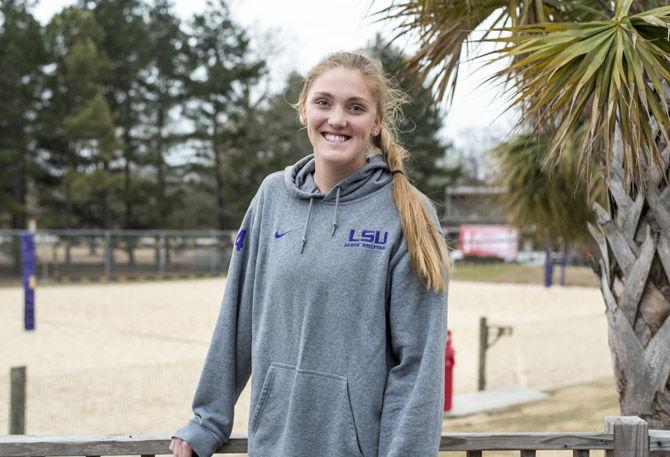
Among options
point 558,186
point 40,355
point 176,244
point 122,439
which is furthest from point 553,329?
point 176,244

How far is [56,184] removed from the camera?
29578 millimetres

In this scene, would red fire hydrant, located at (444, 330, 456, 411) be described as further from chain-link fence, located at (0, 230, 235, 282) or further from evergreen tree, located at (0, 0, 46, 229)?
evergreen tree, located at (0, 0, 46, 229)

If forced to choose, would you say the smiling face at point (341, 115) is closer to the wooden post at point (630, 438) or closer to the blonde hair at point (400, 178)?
the blonde hair at point (400, 178)

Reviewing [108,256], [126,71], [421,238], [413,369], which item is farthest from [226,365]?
[126,71]

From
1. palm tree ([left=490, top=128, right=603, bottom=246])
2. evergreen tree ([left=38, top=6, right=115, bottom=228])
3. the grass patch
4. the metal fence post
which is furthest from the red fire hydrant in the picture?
evergreen tree ([left=38, top=6, right=115, bottom=228])

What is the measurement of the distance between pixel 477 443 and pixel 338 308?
72cm

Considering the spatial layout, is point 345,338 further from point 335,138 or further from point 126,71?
point 126,71

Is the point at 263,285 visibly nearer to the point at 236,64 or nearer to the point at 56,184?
the point at 56,184

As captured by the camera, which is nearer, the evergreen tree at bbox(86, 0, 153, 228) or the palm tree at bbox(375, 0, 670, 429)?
the palm tree at bbox(375, 0, 670, 429)

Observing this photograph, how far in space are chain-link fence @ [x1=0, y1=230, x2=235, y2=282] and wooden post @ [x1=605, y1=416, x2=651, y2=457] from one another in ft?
82.1

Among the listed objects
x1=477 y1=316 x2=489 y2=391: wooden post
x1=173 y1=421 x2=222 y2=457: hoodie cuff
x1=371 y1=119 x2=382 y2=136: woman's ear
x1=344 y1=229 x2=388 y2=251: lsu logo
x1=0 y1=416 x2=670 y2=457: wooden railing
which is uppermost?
x1=371 y1=119 x2=382 y2=136: woman's ear

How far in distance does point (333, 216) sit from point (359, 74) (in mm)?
346

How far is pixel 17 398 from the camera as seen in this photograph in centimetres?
523

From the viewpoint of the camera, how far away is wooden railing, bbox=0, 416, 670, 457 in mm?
2098
